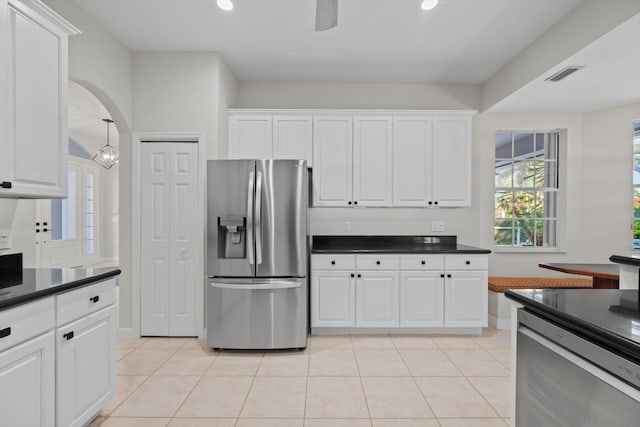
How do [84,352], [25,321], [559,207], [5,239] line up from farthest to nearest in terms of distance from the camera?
[559,207], [5,239], [84,352], [25,321]

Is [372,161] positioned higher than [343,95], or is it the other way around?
[343,95]

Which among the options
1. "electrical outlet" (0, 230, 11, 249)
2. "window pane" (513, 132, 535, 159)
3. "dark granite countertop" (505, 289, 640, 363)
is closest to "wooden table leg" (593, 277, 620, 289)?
"dark granite countertop" (505, 289, 640, 363)

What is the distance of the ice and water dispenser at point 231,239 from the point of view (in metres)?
3.20

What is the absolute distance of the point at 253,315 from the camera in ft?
10.6

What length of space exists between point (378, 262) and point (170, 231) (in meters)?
2.12

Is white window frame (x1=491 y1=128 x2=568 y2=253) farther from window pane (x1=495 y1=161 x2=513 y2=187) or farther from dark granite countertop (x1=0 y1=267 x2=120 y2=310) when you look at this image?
dark granite countertop (x1=0 y1=267 x2=120 y2=310)

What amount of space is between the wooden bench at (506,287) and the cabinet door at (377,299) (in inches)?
46.7

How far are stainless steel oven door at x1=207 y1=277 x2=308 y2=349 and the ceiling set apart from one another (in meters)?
2.24

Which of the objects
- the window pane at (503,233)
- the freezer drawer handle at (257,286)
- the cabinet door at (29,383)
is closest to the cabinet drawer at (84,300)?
the cabinet door at (29,383)

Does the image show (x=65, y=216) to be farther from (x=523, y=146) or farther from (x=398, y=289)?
(x=523, y=146)

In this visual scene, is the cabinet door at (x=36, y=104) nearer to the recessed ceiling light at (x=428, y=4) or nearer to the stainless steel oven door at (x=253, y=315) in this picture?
the stainless steel oven door at (x=253, y=315)

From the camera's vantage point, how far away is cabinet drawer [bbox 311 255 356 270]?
3.64 meters

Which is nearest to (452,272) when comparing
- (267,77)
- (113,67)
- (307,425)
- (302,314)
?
(302,314)

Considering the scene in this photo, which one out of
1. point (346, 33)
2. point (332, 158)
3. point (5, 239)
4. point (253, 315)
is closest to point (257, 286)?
point (253, 315)
